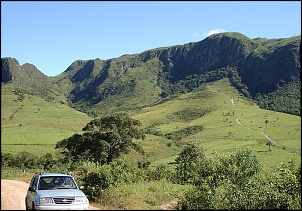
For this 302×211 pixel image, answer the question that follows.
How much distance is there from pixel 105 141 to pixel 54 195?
29.8 metres

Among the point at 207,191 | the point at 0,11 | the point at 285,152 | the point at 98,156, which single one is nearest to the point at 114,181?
the point at 207,191

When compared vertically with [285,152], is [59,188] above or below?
above

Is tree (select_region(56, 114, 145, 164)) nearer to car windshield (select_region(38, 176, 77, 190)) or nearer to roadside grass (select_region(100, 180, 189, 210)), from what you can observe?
roadside grass (select_region(100, 180, 189, 210))

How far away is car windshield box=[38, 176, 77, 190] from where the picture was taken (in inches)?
598

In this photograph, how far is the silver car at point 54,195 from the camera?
530 inches

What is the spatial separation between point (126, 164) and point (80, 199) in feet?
30.4

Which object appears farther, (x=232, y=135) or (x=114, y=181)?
(x=232, y=135)

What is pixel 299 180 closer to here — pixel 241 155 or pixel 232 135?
pixel 241 155

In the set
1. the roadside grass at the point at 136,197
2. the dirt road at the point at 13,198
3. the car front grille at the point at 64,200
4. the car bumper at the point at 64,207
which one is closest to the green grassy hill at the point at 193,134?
the roadside grass at the point at 136,197

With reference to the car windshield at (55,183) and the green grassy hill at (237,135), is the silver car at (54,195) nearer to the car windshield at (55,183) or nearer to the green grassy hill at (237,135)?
the car windshield at (55,183)

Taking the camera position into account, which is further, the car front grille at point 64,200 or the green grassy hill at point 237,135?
the green grassy hill at point 237,135

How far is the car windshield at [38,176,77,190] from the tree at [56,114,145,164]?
2720 cm

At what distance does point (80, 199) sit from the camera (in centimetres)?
1405

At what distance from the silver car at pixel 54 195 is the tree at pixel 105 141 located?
1081 inches
